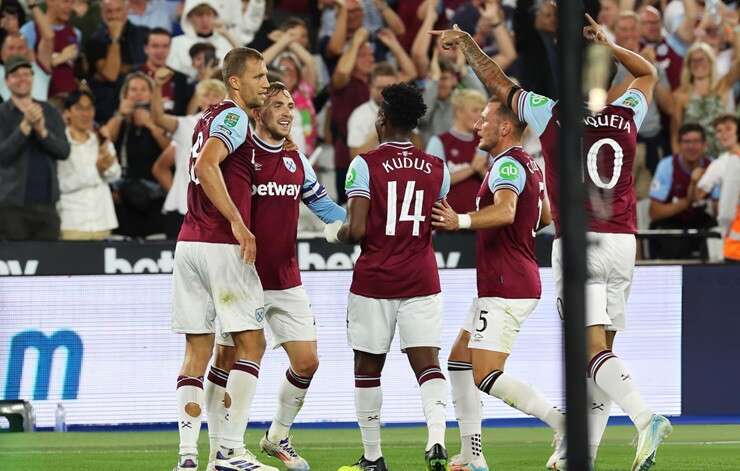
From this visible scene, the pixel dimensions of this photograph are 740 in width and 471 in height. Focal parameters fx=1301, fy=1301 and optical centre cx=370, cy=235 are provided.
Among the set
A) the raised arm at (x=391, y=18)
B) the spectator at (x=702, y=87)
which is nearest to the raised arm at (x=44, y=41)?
the raised arm at (x=391, y=18)

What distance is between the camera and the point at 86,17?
14062 millimetres

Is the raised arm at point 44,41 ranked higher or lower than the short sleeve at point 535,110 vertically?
higher

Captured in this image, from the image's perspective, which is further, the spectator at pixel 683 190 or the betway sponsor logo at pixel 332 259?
the spectator at pixel 683 190

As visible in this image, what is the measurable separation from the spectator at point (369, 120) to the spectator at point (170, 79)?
69.1 inches

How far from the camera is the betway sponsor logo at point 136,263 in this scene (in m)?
11.6

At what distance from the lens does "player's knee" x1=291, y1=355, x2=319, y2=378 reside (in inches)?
322

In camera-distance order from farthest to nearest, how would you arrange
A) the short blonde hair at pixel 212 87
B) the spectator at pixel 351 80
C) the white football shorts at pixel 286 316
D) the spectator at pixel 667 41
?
the spectator at pixel 667 41, the spectator at pixel 351 80, the short blonde hair at pixel 212 87, the white football shorts at pixel 286 316

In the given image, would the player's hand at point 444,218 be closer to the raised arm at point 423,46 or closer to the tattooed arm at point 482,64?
the tattooed arm at point 482,64

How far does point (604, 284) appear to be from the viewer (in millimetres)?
7938

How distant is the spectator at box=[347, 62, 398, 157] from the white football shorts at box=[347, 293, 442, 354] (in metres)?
5.67

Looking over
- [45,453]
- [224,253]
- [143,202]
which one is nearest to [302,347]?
[224,253]

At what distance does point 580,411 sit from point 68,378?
9.11 meters

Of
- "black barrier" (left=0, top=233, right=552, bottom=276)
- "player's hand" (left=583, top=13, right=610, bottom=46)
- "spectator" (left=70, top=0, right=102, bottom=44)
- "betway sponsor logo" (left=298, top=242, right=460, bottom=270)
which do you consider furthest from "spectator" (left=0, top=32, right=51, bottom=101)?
"player's hand" (left=583, top=13, right=610, bottom=46)

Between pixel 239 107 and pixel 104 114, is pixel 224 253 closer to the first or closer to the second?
pixel 239 107
